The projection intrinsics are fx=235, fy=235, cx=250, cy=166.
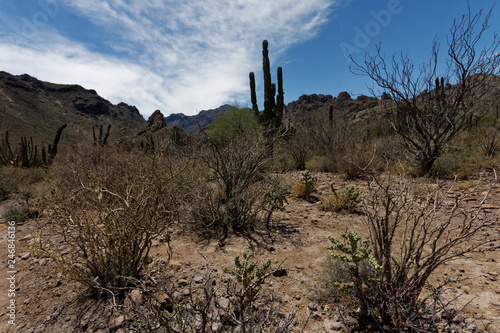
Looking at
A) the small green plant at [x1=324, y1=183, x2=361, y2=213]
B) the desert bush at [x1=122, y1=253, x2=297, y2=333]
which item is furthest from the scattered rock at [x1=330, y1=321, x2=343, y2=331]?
the small green plant at [x1=324, y1=183, x2=361, y2=213]

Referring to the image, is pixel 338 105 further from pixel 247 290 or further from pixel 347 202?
pixel 247 290

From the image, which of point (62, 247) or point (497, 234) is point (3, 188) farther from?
point (497, 234)

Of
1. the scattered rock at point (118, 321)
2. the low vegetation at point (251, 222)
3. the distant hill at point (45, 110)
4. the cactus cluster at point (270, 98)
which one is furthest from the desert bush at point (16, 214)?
the distant hill at point (45, 110)

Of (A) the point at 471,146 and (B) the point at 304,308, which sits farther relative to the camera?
(A) the point at 471,146

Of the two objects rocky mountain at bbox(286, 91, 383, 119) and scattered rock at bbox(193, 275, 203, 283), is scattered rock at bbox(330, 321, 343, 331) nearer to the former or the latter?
scattered rock at bbox(193, 275, 203, 283)

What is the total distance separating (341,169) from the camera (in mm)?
8023

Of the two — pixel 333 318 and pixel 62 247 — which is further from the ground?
pixel 62 247

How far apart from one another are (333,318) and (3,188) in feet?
29.9

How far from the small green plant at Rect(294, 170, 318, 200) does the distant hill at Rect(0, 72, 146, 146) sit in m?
24.6

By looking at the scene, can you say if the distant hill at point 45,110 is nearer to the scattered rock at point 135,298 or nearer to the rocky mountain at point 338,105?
the rocky mountain at point 338,105

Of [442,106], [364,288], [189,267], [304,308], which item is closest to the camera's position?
[364,288]

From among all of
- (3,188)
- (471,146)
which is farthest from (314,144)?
(3,188)

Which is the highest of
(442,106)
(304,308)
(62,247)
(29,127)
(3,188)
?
(29,127)

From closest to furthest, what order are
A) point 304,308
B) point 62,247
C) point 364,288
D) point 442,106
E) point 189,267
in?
point 364,288
point 304,308
point 189,267
point 62,247
point 442,106
